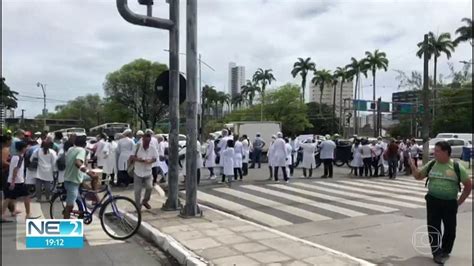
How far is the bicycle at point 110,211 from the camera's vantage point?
8.46m

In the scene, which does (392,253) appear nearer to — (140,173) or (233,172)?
(140,173)

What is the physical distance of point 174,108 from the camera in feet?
35.4

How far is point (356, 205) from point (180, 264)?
6.29 metres

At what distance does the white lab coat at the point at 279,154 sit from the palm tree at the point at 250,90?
7962 cm

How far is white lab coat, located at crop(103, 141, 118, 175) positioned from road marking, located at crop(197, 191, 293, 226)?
3.47 m

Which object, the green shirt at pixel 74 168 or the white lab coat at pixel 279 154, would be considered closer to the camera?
the green shirt at pixel 74 168

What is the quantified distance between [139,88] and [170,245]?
6890 cm

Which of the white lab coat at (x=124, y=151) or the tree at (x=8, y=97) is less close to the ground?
the tree at (x=8, y=97)

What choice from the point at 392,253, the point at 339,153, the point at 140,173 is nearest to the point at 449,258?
the point at 392,253

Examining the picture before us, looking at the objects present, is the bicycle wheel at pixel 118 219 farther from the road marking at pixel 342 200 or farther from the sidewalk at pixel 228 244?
the road marking at pixel 342 200

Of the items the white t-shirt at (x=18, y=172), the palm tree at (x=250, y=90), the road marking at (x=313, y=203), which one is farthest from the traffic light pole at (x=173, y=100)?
the palm tree at (x=250, y=90)

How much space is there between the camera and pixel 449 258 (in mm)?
6922

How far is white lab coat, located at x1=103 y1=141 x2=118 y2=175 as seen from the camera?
15789mm

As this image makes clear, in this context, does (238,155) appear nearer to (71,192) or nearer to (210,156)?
(210,156)
